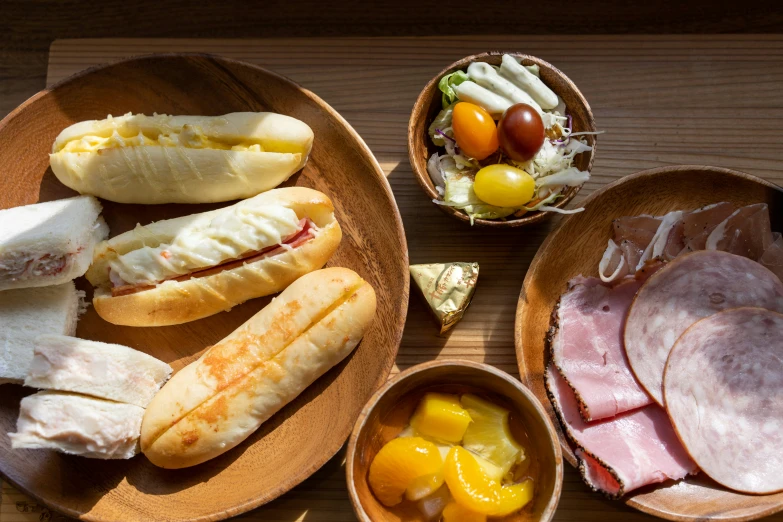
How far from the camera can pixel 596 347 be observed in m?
1.98

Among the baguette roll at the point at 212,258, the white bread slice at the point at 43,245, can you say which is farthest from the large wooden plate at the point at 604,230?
the white bread slice at the point at 43,245

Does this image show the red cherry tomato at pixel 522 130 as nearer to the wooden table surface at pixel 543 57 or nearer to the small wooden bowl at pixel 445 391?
the wooden table surface at pixel 543 57

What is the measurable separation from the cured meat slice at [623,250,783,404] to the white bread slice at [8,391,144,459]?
5.07ft

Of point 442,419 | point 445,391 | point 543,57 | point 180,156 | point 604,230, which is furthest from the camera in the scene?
point 543,57

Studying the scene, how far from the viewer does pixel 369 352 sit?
1.98m

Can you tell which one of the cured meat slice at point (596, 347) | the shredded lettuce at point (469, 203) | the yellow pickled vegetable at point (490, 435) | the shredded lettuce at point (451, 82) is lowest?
the yellow pickled vegetable at point (490, 435)

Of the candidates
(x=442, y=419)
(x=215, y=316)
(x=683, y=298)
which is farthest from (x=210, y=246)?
(x=683, y=298)

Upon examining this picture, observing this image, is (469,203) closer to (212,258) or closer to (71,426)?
(212,258)

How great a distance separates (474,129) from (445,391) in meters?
0.79

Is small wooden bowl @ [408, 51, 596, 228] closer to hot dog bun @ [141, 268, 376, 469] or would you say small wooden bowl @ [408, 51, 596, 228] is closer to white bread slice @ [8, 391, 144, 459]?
hot dog bun @ [141, 268, 376, 469]

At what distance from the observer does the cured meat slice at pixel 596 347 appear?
1904mm

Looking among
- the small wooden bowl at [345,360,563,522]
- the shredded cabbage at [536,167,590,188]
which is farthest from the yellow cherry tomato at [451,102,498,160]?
the small wooden bowl at [345,360,563,522]

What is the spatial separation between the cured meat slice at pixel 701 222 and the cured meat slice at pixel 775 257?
0.16 meters

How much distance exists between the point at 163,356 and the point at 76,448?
0.36 metres
